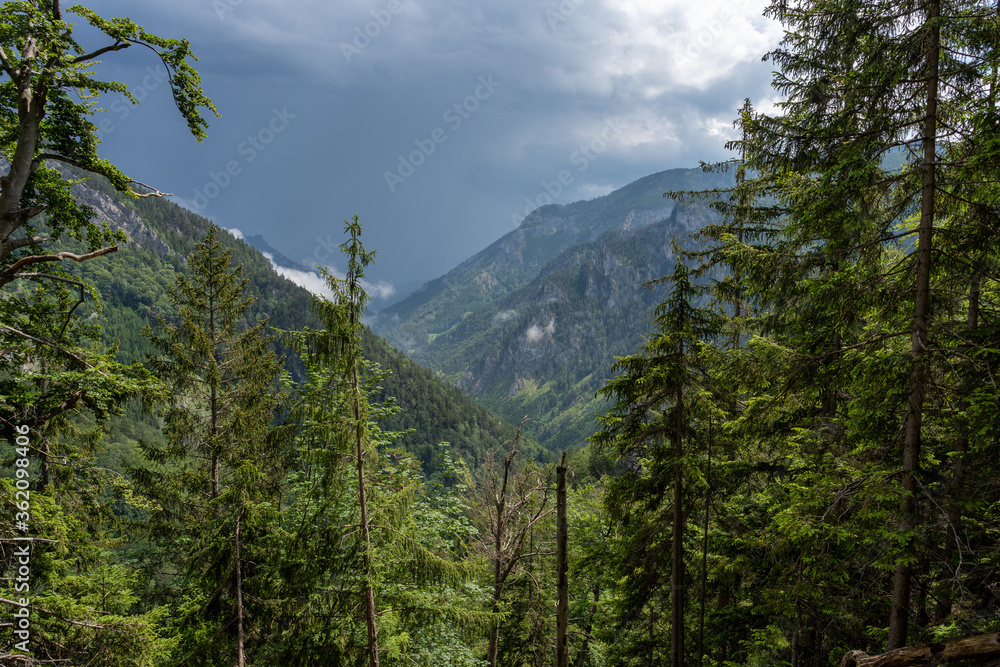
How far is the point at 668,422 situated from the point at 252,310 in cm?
17259

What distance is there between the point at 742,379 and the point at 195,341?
41.6 feet

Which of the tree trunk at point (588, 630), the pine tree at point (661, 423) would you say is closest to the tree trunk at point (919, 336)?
the pine tree at point (661, 423)

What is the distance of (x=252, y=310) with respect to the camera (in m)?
157

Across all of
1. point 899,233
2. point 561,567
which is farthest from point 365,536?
point 899,233

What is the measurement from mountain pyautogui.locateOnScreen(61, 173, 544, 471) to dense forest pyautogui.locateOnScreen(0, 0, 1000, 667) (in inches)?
4403

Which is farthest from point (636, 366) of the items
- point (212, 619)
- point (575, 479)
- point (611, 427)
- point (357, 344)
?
point (575, 479)

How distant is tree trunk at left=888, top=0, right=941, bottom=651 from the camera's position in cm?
556

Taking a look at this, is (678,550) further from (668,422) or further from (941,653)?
(941,653)

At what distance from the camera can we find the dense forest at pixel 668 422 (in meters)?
5.39

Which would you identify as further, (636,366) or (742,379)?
(636,366)

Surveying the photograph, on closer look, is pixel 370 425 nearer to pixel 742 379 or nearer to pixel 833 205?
pixel 742 379

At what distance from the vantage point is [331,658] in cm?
766

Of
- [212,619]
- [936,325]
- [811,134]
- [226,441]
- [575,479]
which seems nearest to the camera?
[936,325]

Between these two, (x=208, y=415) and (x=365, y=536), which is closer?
(x=365, y=536)
